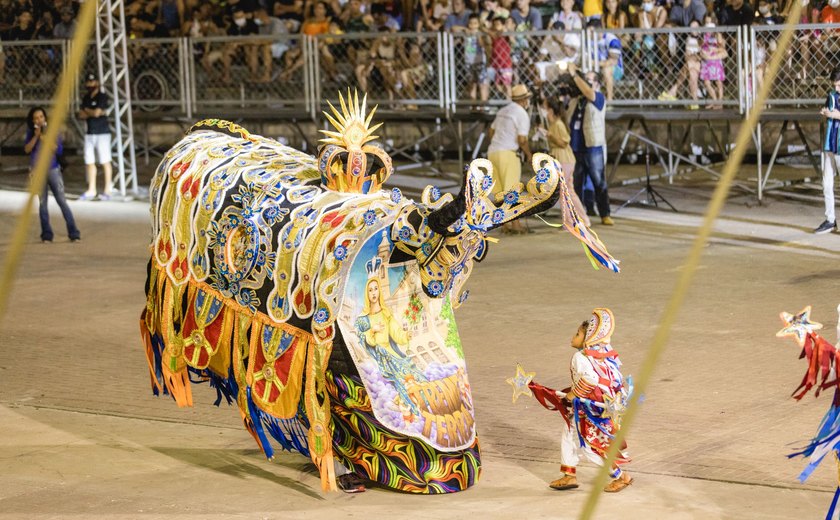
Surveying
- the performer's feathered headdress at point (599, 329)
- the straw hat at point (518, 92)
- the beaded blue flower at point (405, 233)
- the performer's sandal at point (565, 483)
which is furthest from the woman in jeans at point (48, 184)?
the performer's feathered headdress at point (599, 329)

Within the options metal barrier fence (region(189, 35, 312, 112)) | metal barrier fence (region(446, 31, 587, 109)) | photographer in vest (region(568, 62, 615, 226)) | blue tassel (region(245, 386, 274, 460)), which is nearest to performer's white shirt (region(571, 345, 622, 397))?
blue tassel (region(245, 386, 274, 460))

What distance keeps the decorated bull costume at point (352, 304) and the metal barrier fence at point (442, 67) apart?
994cm

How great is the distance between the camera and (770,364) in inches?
362

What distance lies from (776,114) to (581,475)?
10233 millimetres

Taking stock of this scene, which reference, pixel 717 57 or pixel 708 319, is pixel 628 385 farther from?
pixel 717 57

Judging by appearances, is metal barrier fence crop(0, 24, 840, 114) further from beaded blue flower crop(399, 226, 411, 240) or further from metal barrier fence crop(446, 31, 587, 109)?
beaded blue flower crop(399, 226, 411, 240)

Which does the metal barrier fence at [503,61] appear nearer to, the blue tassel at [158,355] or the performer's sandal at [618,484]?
the blue tassel at [158,355]

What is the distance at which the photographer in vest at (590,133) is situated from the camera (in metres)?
15.5

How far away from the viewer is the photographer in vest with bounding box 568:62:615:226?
609 inches

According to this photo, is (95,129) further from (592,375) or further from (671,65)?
(592,375)

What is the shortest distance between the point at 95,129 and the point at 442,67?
480 cm

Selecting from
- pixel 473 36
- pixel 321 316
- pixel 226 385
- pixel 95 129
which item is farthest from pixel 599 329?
pixel 95 129

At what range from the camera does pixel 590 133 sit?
15492 mm

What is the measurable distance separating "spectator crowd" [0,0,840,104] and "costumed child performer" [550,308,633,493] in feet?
33.1
